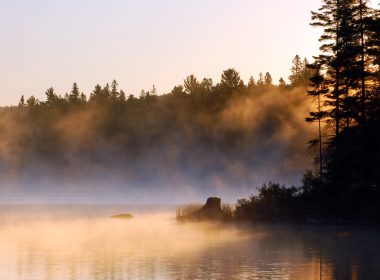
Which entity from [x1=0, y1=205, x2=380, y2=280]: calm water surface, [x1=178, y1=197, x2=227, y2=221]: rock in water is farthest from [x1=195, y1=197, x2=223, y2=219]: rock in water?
[x1=0, y1=205, x2=380, y2=280]: calm water surface

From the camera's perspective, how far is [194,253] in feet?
130

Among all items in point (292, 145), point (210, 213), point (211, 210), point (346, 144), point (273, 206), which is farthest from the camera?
point (292, 145)

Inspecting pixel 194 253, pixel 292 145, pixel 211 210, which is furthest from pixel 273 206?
pixel 292 145

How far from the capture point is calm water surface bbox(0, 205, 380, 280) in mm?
31703

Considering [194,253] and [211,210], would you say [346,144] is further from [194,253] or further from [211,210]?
[194,253]

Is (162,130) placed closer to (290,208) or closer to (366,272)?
(290,208)

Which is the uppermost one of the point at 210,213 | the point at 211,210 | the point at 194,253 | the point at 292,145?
the point at 292,145

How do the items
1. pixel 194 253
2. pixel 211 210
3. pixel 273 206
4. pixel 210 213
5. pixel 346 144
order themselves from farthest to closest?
pixel 211 210
pixel 210 213
pixel 273 206
pixel 346 144
pixel 194 253

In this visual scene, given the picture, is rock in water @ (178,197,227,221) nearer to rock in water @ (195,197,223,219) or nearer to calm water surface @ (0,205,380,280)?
rock in water @ (195,197,223,219)

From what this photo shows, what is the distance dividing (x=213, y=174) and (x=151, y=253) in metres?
144

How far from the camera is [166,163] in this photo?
190625mm

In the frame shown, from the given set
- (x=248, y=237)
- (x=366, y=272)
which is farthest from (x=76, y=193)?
(x=366, y=272)

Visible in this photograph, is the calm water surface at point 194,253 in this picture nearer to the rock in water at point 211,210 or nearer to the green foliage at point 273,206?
the green foliage at point 273,206

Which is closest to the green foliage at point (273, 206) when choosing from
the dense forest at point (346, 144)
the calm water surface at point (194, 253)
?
the dense forest at point (346, 144)
